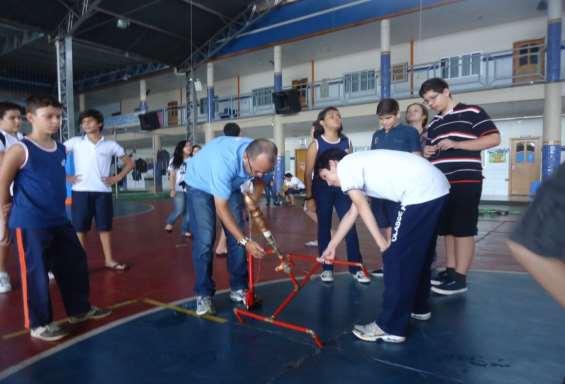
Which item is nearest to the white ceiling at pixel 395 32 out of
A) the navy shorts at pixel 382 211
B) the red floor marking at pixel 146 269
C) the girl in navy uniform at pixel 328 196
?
the red floor marking at pixel 146 269

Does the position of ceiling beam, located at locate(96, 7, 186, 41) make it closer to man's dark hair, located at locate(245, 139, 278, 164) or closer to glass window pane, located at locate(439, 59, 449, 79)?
glass window pane, located at locate(439, 59, 449, 79)

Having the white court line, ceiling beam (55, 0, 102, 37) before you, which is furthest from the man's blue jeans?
ceiling beam (55, 0, 102, 37)

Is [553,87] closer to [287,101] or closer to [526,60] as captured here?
[526,60]

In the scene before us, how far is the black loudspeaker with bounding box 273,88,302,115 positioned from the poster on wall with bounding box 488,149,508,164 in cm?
742

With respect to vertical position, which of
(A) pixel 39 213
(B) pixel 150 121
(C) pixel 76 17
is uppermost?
(C) pixel 76 17

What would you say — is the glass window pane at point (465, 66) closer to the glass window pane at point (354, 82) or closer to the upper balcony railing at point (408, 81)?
the upper balcony railing at point (408, 81)

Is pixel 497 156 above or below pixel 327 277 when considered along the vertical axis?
above

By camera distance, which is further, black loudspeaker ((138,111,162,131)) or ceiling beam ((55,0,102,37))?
black loudspeaker ((138,111,162,131))

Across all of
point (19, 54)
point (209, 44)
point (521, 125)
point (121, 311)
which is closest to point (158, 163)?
point (209, 44)

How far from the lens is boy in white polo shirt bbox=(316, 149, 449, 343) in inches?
91.8

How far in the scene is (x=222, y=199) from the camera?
2566 millimetres

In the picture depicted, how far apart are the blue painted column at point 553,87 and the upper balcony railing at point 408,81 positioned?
1.45ft

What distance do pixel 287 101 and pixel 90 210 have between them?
40.7 ft

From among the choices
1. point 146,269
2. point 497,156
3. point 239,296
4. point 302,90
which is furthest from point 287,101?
point 239,296
